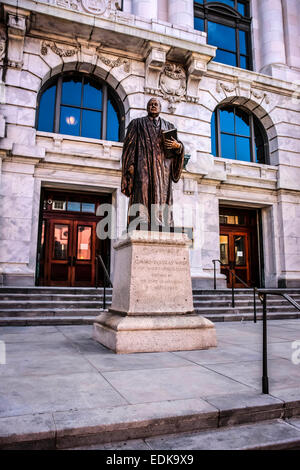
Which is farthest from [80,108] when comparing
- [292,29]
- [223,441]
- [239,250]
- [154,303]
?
[223,441]

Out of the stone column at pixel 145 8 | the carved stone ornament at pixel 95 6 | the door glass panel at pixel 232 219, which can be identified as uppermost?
the stone column at pixel 145 8

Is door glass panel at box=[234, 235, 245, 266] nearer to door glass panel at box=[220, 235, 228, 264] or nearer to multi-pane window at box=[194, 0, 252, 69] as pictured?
door glass panel at box=[220, 235, 228, 264]

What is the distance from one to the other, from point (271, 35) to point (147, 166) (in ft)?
46.3

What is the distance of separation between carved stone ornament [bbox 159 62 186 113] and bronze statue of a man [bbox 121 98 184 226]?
7911 mm

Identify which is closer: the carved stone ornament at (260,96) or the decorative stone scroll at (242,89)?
the decorative stone scroll at (242,89)

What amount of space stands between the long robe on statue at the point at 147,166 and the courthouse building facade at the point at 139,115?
6.17 meters

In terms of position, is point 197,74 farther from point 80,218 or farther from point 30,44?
point 80,218

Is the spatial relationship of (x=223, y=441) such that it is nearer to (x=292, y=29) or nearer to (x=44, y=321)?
(x=44, y=321)

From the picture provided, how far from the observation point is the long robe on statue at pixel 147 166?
5852mm

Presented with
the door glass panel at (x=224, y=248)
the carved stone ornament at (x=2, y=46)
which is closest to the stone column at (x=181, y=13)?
the carved stone ornament at (x=2, y=46)

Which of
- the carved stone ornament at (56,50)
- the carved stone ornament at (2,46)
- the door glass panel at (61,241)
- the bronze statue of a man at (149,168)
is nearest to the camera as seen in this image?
the bronze statue of a man at (149,168)

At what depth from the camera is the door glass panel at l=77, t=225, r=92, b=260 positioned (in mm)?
13141

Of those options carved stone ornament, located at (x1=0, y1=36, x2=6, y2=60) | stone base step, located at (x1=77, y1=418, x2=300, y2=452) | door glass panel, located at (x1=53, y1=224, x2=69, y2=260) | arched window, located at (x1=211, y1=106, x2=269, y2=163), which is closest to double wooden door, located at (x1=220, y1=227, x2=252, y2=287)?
arched window, located at (x1=211, y1=106, x2=269, y2=163)

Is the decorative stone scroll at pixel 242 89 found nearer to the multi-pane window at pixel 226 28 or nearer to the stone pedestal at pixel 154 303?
the multi-pane window at pixel 226 28
